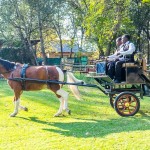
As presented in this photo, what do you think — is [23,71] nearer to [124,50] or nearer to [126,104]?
[124,50]

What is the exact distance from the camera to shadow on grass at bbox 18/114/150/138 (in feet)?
22.2

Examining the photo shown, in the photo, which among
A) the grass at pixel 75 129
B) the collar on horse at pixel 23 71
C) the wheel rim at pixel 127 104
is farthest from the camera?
the collar on horse at pixel 23 71

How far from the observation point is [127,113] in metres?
8.80

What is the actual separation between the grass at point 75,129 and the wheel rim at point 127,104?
242mm

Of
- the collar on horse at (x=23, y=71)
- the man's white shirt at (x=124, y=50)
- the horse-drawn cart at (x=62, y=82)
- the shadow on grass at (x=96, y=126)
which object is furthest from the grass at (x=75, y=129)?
the man's white shirt at (x=124, y=50)

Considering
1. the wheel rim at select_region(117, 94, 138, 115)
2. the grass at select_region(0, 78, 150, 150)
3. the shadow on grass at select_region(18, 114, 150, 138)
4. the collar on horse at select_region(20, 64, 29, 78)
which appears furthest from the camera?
the collar on horse at select_region(20, 64, 29, 78)

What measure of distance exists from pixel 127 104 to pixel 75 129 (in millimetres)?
2086

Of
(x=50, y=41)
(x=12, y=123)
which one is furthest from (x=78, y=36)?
(x=12, y=123)

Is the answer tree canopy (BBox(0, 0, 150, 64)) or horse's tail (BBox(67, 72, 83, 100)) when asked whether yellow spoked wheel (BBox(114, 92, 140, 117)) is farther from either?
tree canopy (BBox(0, 0, 150, 64))

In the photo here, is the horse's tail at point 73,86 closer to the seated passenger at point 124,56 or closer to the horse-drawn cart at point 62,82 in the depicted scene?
the horse-drawn cart at point 62,82

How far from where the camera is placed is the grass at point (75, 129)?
18.9 feet

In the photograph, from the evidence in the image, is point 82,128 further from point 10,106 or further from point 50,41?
point 50,41

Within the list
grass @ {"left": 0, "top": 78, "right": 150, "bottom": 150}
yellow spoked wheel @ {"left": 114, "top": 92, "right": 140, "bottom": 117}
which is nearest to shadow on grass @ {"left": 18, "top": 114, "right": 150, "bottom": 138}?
grass @ {"left": 0, "top": 78, "right": 150, "bottom": 150}

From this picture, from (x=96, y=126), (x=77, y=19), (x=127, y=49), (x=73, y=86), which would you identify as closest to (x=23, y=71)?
(x=73, y=86)
